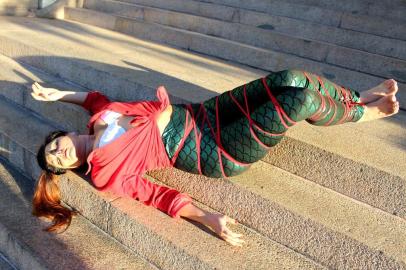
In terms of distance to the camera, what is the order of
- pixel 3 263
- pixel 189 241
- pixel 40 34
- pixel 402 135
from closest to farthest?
pixel 189 241 < pixel 3 263 < pixel 402 135 < pixel 40 34

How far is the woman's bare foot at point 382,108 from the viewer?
2387 millimetres

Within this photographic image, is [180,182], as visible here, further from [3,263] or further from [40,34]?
[40,34]

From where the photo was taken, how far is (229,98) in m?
2.65

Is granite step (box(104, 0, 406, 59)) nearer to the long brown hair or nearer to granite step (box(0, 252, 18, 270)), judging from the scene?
the long brown hair

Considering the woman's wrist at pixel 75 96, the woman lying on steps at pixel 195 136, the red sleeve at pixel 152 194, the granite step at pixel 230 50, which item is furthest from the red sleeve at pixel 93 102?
the granite step at pixel 230 50

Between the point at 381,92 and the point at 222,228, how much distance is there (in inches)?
49.6

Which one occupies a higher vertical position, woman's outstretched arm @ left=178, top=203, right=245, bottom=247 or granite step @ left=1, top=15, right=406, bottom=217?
granite step @ left=1, top=15, right=406, bottom=217

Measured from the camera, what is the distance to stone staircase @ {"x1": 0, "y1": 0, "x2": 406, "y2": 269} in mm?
2139

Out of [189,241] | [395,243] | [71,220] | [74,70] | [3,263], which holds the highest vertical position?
[74,70]

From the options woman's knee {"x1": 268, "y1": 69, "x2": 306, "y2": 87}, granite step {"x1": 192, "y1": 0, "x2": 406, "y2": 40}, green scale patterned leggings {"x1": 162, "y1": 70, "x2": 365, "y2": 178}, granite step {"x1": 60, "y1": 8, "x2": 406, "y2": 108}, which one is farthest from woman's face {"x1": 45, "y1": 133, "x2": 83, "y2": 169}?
granite step {"x1": 192, "y1": 0, "x2": 406, "y2": 40}

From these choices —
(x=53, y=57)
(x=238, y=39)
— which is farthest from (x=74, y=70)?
(x=238, y=39)

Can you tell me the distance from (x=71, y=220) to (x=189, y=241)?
2.96 ft

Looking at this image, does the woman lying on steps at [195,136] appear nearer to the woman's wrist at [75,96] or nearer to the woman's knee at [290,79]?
the woman's knee at [290,79]

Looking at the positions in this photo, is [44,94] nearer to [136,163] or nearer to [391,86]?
[136,163]
